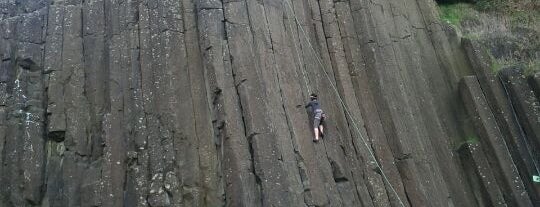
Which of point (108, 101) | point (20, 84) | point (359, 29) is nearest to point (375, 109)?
point (359, 29)

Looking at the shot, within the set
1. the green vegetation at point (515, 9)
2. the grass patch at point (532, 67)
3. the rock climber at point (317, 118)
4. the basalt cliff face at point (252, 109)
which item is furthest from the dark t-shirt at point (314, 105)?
the green vegetation at point (515, 9)

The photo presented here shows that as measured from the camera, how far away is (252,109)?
47.0 ft

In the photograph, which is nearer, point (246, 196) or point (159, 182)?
point (246, 196)

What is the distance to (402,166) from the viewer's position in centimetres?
1524

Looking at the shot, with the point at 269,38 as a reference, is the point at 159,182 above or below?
below

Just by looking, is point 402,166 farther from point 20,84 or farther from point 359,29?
point 20,84

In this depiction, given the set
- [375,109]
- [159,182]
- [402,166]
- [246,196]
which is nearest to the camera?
[246,196]

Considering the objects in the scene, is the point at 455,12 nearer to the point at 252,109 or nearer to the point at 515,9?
the point at 515,9

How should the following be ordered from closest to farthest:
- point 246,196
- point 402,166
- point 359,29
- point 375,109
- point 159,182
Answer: point 246,196 < point 159,182 < point 402,166 < point 375,109 < point 359,29

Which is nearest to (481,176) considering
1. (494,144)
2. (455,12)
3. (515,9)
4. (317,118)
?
(494,144)

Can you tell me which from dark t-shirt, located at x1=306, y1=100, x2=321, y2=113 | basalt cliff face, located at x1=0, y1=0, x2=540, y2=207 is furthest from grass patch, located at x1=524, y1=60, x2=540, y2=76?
dark t-shirt, located at x1=306, y1=100, x2=321, y2=113

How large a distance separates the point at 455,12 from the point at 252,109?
11.1 m

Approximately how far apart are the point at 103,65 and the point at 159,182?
4472 millimetres

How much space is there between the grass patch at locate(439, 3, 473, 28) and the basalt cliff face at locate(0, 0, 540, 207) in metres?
2.81
